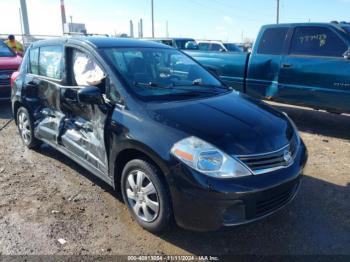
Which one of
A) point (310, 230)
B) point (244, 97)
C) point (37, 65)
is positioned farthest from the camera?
point (37, 65)

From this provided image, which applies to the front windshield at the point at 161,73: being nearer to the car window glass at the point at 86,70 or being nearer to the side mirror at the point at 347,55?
the car window glass at the point at 86,70

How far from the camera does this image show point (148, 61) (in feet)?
13.3

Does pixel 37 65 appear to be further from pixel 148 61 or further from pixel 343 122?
pixel 343 122

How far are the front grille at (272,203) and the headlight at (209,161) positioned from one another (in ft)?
1.07

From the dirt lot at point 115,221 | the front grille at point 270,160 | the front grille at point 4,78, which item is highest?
the front grille at point 270,160

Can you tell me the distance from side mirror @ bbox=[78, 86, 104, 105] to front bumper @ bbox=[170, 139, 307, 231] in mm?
1210

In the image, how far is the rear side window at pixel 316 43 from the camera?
6.25 meters

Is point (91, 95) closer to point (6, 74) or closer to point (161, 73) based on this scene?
point (161, 73)

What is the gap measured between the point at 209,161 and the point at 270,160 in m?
0.56

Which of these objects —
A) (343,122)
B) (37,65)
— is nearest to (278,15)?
(343,122)

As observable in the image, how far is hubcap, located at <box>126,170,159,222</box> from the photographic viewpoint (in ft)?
10.4

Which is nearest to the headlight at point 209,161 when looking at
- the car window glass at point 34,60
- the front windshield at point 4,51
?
the car window glass at point 34,60

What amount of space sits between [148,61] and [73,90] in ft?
3.13

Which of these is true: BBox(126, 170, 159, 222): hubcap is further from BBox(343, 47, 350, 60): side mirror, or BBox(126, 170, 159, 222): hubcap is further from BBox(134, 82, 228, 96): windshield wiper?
BBox(343, 47, 350, 60): side mirror
